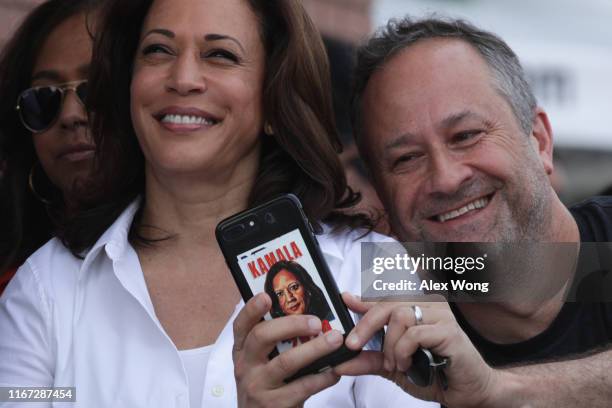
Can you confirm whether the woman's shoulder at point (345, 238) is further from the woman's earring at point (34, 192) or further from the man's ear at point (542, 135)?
the woman's earring at point (34, 192)

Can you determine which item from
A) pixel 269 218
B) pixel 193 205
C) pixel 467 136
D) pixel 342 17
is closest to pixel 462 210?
pixel 467 136

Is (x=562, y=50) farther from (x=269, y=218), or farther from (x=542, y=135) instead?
(x=269, y=218)

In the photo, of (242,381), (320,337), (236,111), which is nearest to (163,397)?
(242,381)

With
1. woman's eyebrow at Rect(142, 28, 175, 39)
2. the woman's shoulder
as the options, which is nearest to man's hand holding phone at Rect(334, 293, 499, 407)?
the woman's shoulder

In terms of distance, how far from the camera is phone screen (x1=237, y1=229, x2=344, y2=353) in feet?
6.16

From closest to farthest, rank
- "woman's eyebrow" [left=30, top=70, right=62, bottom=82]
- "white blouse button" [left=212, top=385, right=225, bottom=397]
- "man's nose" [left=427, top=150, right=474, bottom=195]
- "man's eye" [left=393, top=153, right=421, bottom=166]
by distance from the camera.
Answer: "white blouse button" [left=212, top=385, right=225, bottom=397] → "man's nose" [left=427, top=150, right=474, bottom=195] → "man's eye" [left=393, top=153, right=421, bottom=166] → "woman's eyebrow" [left=30, top=70, right=62, bottom=82]

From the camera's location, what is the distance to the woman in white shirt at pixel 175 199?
7.36 feet

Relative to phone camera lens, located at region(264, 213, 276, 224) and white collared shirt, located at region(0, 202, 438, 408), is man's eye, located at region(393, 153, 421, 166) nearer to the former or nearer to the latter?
white collared shirt, located at region(0, 202, 438, 408)

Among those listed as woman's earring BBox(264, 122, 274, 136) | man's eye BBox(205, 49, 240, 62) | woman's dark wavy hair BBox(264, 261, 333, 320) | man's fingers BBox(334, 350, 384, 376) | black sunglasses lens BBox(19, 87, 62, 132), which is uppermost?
man's eye BBox(205, 49, 240, 62)

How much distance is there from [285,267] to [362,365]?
0.83 feet

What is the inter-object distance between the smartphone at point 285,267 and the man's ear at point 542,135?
1.30 m

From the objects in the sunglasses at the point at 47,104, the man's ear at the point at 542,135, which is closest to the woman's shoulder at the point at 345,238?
the man's ear at the point at 542,135

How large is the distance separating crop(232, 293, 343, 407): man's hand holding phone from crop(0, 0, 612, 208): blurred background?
3.68 m

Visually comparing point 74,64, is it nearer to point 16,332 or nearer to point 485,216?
point 16,332
